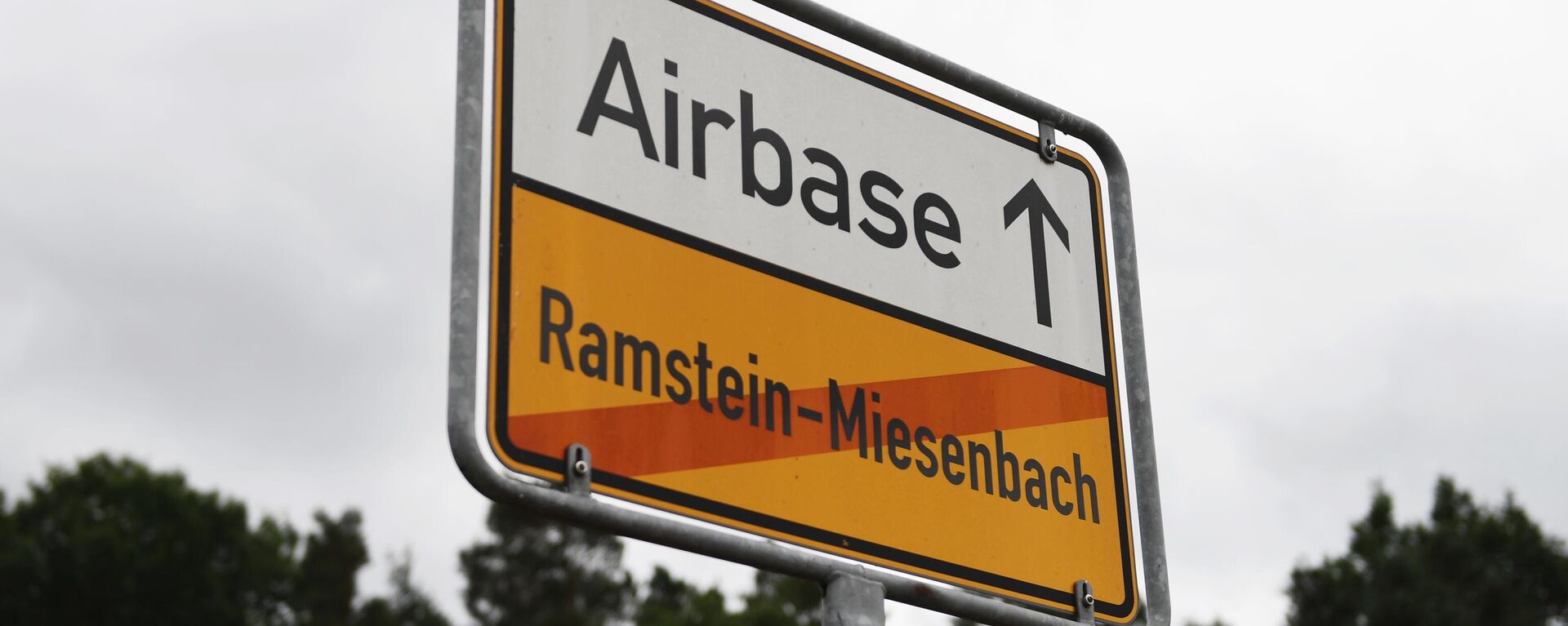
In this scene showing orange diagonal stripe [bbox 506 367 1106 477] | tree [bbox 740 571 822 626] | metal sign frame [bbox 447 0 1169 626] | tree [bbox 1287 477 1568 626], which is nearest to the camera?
metal sign frame [bbox 447 0 1169 626]

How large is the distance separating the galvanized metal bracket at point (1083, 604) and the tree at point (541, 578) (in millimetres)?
31858

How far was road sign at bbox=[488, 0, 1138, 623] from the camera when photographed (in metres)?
1.94

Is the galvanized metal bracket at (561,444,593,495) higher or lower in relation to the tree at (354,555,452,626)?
lower

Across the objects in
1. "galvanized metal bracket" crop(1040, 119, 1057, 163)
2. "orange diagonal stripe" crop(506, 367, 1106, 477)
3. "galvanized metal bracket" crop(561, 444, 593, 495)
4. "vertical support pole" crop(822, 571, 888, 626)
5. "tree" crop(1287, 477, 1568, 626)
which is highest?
"tree" crop(1287, 477, 1568, 626)

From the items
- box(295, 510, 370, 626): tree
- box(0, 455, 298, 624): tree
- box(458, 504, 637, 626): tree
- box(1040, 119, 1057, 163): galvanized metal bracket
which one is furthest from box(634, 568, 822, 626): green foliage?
box(1040, 119, 1057, 163): galvanized metal bracket

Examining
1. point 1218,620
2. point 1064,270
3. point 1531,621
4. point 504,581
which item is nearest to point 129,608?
point 504,581

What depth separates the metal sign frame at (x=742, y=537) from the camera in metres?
1.79

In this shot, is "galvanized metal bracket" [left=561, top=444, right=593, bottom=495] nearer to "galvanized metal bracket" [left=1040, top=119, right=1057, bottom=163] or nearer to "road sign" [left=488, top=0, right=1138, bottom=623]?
"road sign" [left=488, top=0, right=1138, bottom=623]

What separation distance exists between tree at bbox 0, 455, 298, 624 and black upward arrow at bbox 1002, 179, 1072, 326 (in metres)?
33.9

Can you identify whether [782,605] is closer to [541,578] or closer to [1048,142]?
[541,578]

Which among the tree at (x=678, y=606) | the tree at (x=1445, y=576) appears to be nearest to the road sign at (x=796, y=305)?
the tree at (x=678, y=606)

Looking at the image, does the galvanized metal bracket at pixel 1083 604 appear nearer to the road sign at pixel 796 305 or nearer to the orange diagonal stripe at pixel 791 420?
the road sign at pixel 796 305

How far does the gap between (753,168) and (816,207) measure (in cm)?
10

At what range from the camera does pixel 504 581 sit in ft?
115
